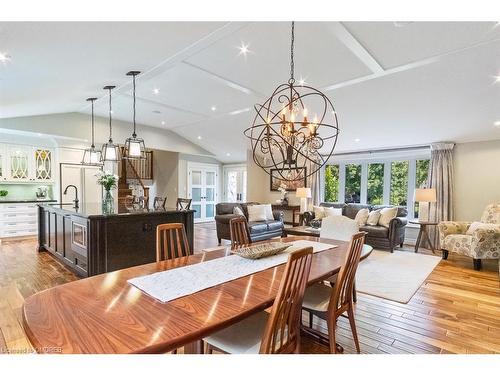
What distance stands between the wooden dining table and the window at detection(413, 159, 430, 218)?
6.03m

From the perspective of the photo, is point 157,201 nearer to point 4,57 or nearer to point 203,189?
point 4,57

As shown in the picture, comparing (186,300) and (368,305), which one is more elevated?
(186,300)

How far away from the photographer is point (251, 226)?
19.7 feet

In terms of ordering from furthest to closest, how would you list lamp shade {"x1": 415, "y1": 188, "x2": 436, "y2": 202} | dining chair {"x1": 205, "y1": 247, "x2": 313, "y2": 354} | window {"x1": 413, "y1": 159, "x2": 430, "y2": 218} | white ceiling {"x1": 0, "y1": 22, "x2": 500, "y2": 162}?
window {"x1": 413, "y1": 159, "x2": 430, "y2": 218}, lamp shade {"x1": 415, "y1": 188, "x2": 436, "y2": 202}, white ceiling {"x1": 0, "y1": 22, "x2": 500, "y2": 162}, dining chair {"x1": 205, "y1": 247, "x2": 313, "y2": 354}

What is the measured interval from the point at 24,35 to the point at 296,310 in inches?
109

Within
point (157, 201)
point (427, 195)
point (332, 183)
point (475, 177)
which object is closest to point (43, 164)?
point (157, 201)

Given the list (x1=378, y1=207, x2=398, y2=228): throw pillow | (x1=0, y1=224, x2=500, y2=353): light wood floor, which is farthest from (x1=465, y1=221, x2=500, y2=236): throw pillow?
(x1=378, y1=207, x2=398, y2=228): throw pillow

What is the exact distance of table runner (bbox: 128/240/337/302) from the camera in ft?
4.91

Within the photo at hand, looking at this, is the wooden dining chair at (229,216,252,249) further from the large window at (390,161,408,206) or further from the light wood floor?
the large window at (390,161,408,206)

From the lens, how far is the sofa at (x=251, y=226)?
19.8 ft
